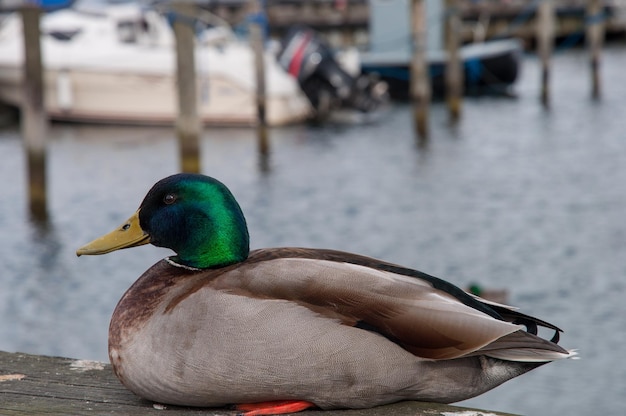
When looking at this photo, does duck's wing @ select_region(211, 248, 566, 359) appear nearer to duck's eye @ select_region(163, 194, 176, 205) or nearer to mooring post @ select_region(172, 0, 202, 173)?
duck's eye @ select_region(163, 194, 176, 205)

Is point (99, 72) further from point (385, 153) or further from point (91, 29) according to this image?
point (385, 153)

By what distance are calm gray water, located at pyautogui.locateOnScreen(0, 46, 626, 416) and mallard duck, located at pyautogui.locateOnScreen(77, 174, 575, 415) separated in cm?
425

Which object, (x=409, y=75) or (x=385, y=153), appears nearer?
(x=385, y=153)

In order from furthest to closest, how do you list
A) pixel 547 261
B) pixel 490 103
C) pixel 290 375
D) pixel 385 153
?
pixel 490 103 < pixel 385 153 < pixel 547 261 < pixel 290 375

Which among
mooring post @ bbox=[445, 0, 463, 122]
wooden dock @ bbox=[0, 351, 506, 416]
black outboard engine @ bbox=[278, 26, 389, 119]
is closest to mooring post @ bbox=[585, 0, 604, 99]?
mooring post @ bbox=[445, 0, 463, 122]

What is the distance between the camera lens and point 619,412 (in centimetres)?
715

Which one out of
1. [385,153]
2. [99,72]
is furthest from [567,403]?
[99,72]

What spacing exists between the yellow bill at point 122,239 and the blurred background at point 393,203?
4.34 meters

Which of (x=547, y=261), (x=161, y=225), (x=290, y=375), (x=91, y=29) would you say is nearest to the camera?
(x=290, y=375)

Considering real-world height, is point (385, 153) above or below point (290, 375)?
below

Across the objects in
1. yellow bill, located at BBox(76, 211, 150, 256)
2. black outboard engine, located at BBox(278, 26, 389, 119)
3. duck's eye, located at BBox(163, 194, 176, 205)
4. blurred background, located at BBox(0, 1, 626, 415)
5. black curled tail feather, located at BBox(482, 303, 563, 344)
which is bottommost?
blurred background, located at BBox(0, 1, 626, 415)

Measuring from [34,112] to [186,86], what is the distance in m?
1.89

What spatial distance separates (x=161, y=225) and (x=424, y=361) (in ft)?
2.87

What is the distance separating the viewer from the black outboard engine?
22.8 meters
